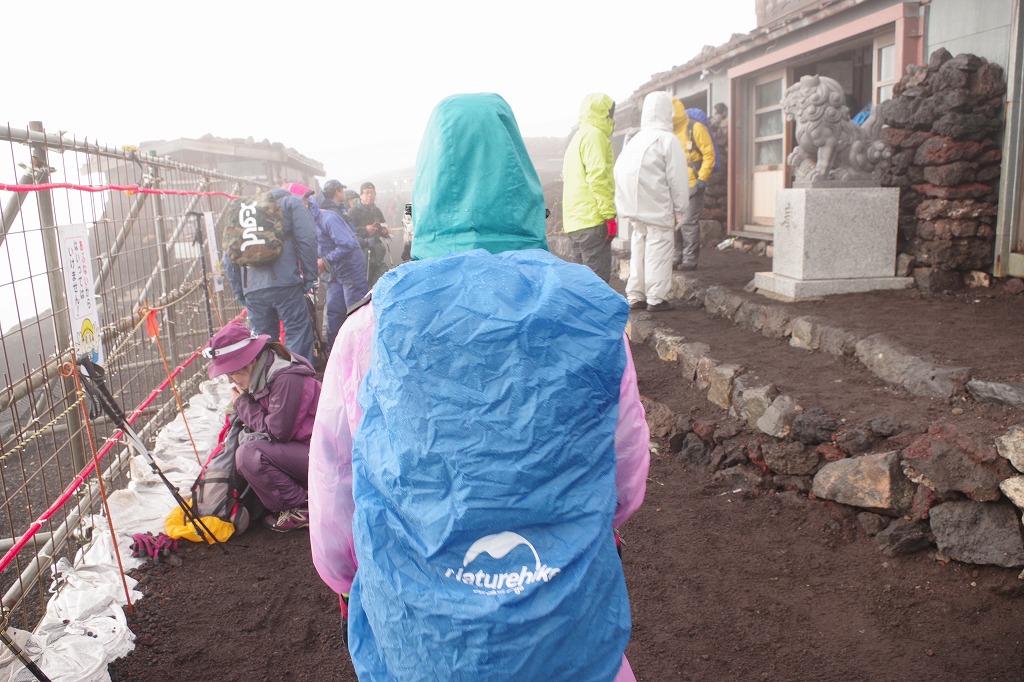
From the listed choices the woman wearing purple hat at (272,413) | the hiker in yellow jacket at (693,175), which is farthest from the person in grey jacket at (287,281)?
the hiker in yellow jacket at (693,175)

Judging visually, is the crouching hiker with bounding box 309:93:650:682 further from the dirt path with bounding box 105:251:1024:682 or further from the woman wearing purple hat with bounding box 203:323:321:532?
the woman wearing purple hat with bounding box 203:323:321:532

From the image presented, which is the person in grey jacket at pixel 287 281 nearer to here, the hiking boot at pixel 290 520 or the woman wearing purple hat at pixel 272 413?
the woman wearing purple hat at pixel 272 413

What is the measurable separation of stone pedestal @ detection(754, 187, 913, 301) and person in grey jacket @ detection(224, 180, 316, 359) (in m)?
4.01

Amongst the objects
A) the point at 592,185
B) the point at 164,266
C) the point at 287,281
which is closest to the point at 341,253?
the point at 287,281

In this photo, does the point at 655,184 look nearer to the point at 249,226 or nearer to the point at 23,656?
the point at 249,226

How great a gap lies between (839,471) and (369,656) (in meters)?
3.00

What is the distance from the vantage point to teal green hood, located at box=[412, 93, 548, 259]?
5.30 feet

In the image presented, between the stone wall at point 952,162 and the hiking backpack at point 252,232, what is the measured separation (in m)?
5.16

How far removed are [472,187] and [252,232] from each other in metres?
4.58

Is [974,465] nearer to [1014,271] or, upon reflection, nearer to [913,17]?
[1014,271]

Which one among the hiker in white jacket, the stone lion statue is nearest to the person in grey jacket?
the hiker in white jacket

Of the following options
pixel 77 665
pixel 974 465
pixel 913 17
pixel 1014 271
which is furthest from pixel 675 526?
pixel 913 17

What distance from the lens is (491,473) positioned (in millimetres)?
1205

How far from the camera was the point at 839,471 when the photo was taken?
Answer: 12.2ft
